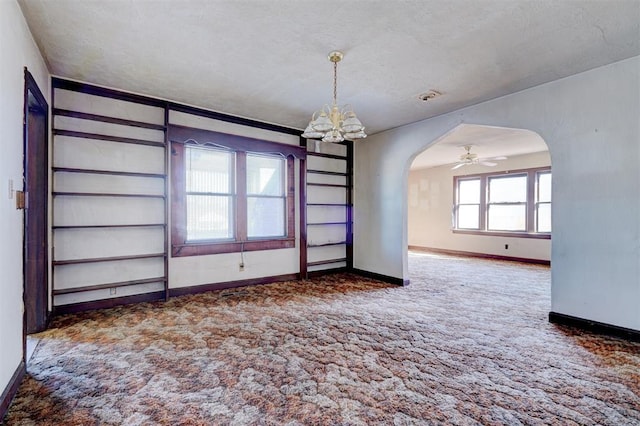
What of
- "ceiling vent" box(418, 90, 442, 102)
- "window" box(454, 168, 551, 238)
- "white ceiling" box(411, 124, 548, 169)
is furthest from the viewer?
"window" box(454, 168, 551, 238)

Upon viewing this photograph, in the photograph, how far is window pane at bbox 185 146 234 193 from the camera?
4637 mm

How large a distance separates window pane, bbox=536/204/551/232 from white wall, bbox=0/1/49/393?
934 centimetres

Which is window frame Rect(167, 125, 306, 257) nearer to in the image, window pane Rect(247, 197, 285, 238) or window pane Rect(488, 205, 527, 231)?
window pane Rect(247, 197, 285, 238)

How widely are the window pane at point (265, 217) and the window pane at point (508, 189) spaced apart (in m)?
6.29

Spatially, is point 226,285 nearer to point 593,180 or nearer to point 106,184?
point 106,184

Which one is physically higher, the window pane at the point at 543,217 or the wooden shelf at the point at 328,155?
the wooden shelf at the point at 328,155

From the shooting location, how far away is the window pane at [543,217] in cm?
747

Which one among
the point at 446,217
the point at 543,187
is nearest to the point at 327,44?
the point at 543,187

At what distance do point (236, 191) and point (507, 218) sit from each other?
7234 millimetres

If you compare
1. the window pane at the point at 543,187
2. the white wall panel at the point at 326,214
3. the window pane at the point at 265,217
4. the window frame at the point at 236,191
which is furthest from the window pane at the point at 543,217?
the window pane at the point at 265,217

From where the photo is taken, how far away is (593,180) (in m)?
3.27

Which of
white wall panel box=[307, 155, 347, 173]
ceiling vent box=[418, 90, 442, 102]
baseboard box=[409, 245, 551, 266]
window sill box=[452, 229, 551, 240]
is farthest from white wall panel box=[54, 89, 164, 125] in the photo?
baseboard box=[409, 245, 551, 266]

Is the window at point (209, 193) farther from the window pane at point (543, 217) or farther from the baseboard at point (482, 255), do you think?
the window pane at point (543, 217)

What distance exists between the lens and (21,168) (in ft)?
7.74
